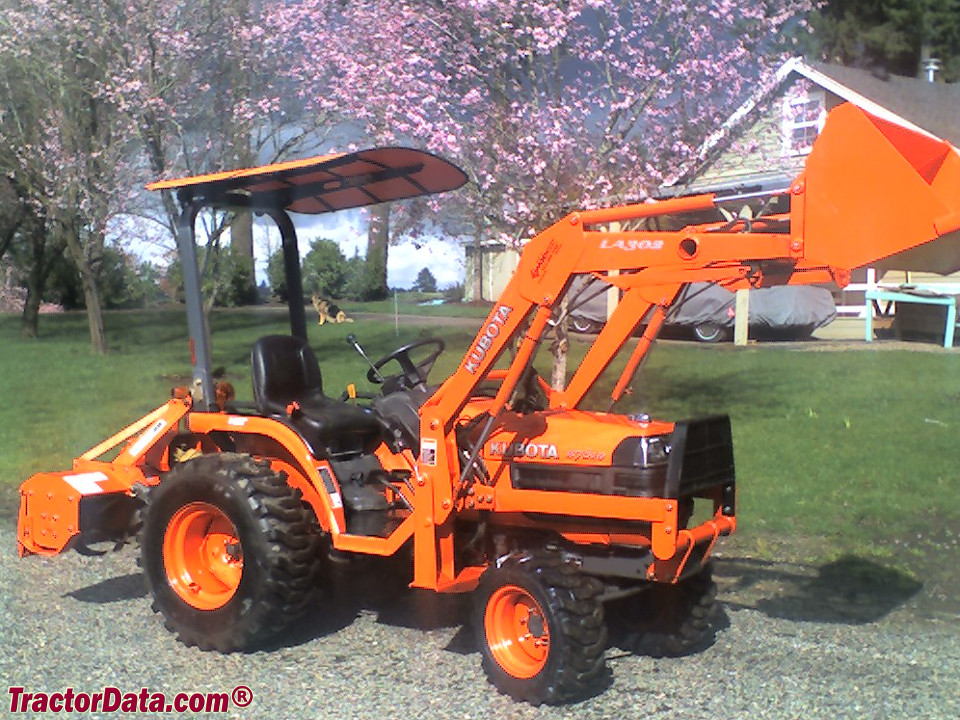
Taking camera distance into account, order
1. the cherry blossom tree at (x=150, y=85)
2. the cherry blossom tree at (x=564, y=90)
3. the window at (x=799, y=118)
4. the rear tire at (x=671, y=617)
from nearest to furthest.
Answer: the rear tire at (x=671, y=617)
the cherry blossom tree at (x=564, y=90)
the window at (x=799, y=118)
the cherry blossom tree at (x=150, y=85)

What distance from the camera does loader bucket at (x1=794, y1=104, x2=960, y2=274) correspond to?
13.1 ft

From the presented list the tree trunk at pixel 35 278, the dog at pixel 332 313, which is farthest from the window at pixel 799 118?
the tree trunk at pixel 35 278

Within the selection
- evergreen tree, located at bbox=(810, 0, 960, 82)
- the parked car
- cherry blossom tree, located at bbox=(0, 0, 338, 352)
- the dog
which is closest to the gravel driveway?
evergreen tree, located at bbox=(810, 0, 960, 82)

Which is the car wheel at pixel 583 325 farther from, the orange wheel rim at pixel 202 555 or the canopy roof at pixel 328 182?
the orange wheel rim at pixel 202 555

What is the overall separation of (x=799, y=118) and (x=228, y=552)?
619 cm

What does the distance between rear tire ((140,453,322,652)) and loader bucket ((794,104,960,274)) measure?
2529 mm

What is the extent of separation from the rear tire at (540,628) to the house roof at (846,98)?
17.1 feet

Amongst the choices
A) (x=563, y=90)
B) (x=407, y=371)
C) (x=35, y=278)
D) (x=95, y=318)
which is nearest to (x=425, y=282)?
(x=563, y=90)

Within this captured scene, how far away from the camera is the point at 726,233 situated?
451 cm

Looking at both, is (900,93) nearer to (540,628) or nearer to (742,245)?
(742,245)

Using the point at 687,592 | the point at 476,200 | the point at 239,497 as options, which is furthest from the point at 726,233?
the point at 476,200

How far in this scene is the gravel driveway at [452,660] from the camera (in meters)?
4.41

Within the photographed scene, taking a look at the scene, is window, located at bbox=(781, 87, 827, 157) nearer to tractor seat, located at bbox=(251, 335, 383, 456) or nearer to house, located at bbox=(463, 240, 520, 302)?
house, located at bbox=(463, 240, 520, 302)

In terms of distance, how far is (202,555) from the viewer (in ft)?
17.9
